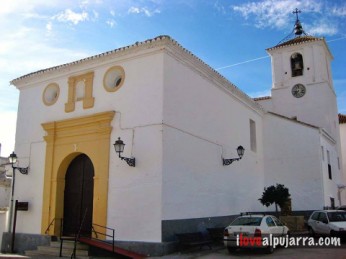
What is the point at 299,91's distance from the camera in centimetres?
2391

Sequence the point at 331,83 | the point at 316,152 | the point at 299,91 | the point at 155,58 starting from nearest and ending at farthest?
the point at 155,58 → the point at 316,152 → the point at 299,91 → the point at 331,83

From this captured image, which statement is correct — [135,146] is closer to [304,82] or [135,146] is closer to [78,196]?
[78,196]

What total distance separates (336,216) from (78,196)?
9.24 meters

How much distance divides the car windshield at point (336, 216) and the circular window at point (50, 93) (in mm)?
10954

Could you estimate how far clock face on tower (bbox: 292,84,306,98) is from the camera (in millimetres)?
23797

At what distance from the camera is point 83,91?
13281mm

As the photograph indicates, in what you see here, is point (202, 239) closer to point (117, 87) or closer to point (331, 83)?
point (117, 87)

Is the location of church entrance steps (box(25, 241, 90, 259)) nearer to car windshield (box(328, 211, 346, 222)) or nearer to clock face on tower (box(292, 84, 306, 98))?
car windshield (box(328, 211, 346, 222))

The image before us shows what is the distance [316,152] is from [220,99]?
271 inches

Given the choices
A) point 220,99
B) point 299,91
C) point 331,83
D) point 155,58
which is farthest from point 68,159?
point 331,83

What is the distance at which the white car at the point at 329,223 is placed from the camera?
511 inches

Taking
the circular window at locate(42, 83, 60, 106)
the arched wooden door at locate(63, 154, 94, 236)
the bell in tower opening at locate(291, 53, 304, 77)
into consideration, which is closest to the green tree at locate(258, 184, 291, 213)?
the arched wooden door at locate(63, 154, 94, 236)

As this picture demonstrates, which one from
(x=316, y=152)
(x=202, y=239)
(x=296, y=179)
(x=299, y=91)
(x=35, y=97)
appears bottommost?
(x=202, y=239)

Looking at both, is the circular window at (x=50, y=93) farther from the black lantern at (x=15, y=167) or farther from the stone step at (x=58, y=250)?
the stone step at (x=58, y=250)
